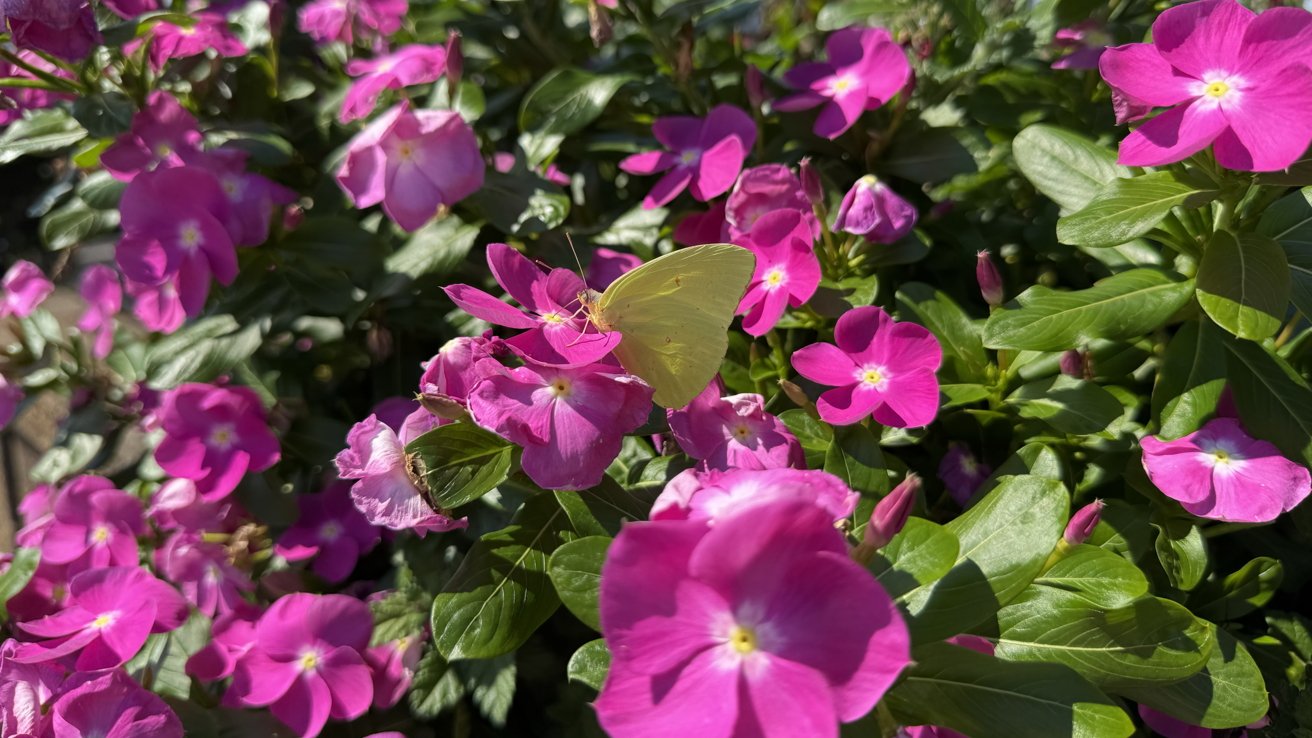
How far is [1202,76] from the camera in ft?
3.80

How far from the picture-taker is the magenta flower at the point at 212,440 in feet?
5.41

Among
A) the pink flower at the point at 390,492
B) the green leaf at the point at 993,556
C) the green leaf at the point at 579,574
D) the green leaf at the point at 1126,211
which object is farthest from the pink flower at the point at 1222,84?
the pink flower at the point at 390,492

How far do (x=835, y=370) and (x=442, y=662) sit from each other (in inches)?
32.7

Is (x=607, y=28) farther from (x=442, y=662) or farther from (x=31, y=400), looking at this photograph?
(x=31, y=400)

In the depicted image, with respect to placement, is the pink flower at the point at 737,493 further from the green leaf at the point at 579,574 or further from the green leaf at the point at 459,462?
the green leaf at the point at 459,462

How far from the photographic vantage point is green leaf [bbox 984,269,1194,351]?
3.98ft

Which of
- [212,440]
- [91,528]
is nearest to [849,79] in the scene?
[212,440]

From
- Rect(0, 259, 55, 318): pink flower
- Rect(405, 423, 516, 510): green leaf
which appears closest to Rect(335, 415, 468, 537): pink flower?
Rect(405, 423, 516, 510): green leaf

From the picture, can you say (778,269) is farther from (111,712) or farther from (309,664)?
(111,712)

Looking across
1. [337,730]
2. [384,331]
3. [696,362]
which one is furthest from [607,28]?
[337,730]

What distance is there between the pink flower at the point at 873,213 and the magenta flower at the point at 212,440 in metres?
1.09

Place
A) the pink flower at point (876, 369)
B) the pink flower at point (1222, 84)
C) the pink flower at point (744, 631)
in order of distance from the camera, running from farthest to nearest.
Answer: the pink flower at point (876, 369) < the pink flower at point (1222, 84) < the pink flower at point (744, 631)

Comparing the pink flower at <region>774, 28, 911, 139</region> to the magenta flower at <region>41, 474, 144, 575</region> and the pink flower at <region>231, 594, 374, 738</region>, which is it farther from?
the magenta flower at <region>41, 474, 144, 575</region>

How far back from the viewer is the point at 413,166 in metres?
1.54
